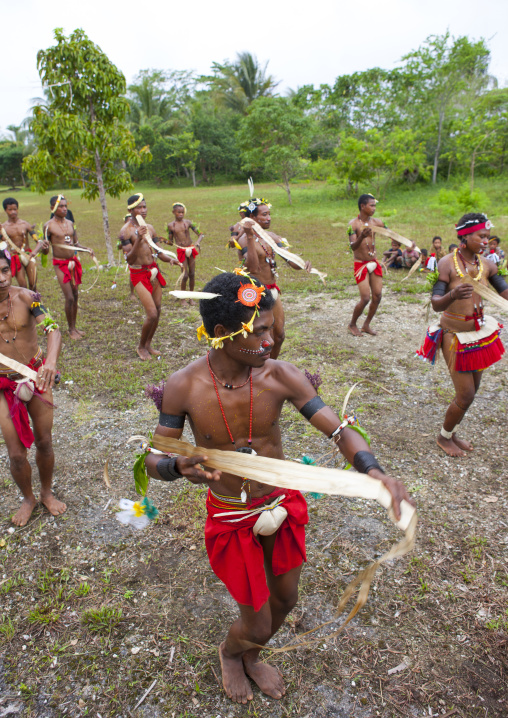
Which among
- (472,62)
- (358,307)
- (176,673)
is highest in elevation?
(472,62)

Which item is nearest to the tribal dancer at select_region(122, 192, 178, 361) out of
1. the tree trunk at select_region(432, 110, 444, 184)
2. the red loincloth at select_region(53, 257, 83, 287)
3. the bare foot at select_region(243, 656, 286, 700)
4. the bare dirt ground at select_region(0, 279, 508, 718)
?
the red loincloth at select_region(53, 257, 83, 287)

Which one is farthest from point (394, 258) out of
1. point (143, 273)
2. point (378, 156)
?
point (378, 156)

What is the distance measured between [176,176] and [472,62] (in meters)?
24.7

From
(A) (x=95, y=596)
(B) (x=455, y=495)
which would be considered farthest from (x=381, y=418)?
(A) (x=95, y=596)

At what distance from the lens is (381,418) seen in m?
5.12

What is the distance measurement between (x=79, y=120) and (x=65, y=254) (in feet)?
14.6

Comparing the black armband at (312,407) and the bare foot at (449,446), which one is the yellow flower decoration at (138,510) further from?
the bare foot at (449,446)

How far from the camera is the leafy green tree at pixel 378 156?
22.8 meters

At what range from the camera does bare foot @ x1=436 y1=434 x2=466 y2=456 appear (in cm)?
448

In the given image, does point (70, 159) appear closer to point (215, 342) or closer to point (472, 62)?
point (215, 342)

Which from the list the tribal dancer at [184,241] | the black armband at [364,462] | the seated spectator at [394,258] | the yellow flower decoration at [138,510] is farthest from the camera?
the seated spectator at [394,258]

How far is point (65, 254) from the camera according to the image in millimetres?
7883

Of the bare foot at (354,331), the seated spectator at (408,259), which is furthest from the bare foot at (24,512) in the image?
the seated spectator at (408,259)

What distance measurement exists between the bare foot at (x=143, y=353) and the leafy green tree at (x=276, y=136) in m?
19.8
